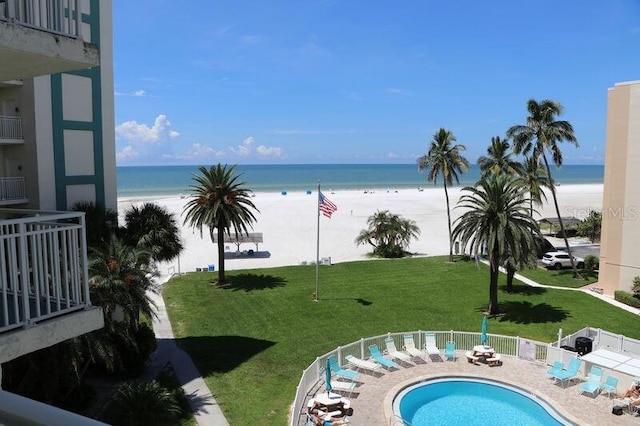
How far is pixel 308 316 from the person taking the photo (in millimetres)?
25953

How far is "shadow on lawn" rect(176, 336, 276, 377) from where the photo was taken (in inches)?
786

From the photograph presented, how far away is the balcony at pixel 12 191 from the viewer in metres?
20.7

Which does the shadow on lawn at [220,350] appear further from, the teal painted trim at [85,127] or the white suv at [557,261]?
the white suv at [557,261]

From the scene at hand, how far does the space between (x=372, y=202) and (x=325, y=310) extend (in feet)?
225

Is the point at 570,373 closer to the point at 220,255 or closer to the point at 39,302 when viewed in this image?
the point at 39,302

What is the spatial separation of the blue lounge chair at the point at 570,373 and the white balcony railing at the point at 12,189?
2308 centimetres

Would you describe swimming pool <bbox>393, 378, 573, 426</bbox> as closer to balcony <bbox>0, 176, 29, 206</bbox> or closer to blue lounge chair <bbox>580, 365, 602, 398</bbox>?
blue lounge chair <bbox>580, 365, 602, 398</bbox>

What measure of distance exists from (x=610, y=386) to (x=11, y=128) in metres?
25.8

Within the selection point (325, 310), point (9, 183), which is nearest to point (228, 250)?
point (325, 310)

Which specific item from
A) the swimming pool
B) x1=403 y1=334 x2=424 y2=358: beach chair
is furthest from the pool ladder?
x1=403 y1=334 x2=424 y2=358: beach chair

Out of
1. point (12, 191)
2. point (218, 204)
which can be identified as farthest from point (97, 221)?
point (218, 204)

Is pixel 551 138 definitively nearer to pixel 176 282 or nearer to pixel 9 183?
pixel 176 282

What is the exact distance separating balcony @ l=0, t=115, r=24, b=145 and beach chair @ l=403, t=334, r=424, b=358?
61.7 feet

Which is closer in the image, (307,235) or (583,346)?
(583,346)
